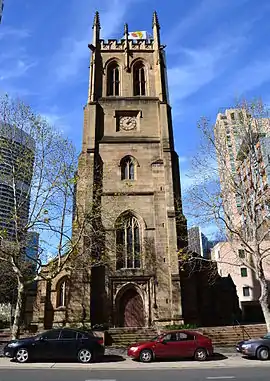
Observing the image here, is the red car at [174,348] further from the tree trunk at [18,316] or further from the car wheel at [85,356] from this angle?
the tree trunk at [18,316]

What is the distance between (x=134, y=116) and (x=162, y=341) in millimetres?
21111

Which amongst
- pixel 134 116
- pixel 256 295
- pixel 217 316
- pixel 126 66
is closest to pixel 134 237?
pixel 217 316

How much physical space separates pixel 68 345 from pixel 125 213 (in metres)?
13.4

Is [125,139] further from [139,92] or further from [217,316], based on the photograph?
[217,316]

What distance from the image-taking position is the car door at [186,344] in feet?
45.5

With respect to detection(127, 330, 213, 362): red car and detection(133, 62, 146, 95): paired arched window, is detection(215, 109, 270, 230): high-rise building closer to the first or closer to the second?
detection(127, 330, 213, 362): red car

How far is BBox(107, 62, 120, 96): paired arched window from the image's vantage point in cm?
3272

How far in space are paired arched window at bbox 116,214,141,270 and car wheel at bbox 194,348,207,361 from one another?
10.9 meters

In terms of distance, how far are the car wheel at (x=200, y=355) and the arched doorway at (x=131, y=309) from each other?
32.0 ft

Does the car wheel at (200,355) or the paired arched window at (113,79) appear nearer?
the car wheel at (200,355)

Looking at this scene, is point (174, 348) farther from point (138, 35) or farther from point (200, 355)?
point (138, 35)

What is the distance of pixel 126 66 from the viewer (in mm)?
33125
